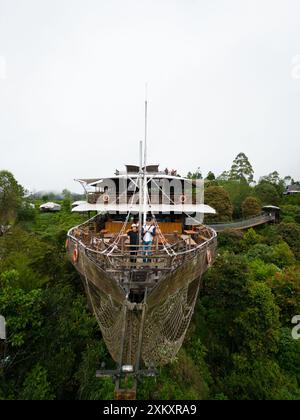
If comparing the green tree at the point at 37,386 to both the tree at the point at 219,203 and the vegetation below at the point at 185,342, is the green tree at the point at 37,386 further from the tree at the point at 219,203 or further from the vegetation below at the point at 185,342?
the tree at the point at 219,203

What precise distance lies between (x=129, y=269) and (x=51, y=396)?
4.36 metres

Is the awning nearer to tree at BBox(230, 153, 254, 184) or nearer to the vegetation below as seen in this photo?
the vegetation below

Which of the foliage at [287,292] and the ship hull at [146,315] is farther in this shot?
the foliage at [287,292]

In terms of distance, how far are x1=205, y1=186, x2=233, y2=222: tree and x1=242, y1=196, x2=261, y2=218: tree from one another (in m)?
2.67

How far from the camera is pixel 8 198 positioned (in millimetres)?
21188

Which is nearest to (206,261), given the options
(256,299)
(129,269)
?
(129,269)

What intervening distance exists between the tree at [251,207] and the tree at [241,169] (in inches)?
462

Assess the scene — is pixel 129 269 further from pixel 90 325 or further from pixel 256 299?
pixel 256 299

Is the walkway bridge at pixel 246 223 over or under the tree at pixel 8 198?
under

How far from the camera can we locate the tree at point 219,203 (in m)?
24.6

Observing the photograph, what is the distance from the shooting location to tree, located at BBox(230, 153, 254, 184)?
125ft

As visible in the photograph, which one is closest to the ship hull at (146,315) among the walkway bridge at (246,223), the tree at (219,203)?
the walkway bridge at (246,223)

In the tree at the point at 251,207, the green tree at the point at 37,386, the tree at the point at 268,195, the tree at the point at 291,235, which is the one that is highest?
the tree at the point at 268,195
